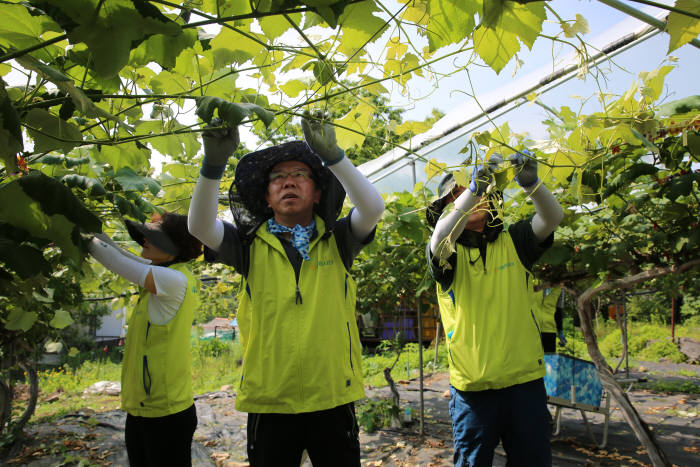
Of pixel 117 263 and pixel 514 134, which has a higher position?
pixel 514 134

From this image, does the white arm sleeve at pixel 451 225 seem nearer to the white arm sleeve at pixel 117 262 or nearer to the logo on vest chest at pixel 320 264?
the logo on vest chest at pixel 320 264

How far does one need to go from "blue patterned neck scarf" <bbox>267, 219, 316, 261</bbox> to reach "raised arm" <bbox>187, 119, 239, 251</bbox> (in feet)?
0.65

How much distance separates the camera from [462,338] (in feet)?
6.82

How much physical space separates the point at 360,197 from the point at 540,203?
30.6 inches

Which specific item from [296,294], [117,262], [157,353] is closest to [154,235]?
[117,262]

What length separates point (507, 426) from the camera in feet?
6.44

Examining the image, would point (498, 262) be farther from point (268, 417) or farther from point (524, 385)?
point (268, 417)

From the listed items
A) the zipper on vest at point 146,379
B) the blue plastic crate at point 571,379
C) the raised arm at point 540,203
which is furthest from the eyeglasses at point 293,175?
the blue plastic crate at point 571,379

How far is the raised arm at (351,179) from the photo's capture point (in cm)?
147

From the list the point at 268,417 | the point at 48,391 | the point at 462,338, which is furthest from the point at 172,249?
the point at 48,391

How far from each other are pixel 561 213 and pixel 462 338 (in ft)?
2.25

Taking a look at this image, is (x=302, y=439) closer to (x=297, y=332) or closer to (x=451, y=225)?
(x=297, y=332)

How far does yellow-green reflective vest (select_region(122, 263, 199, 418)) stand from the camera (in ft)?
7.20

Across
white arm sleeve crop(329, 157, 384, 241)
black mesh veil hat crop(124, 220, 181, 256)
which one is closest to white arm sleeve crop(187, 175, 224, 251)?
white arm sleeve crop(329, 157, 384, 241)
